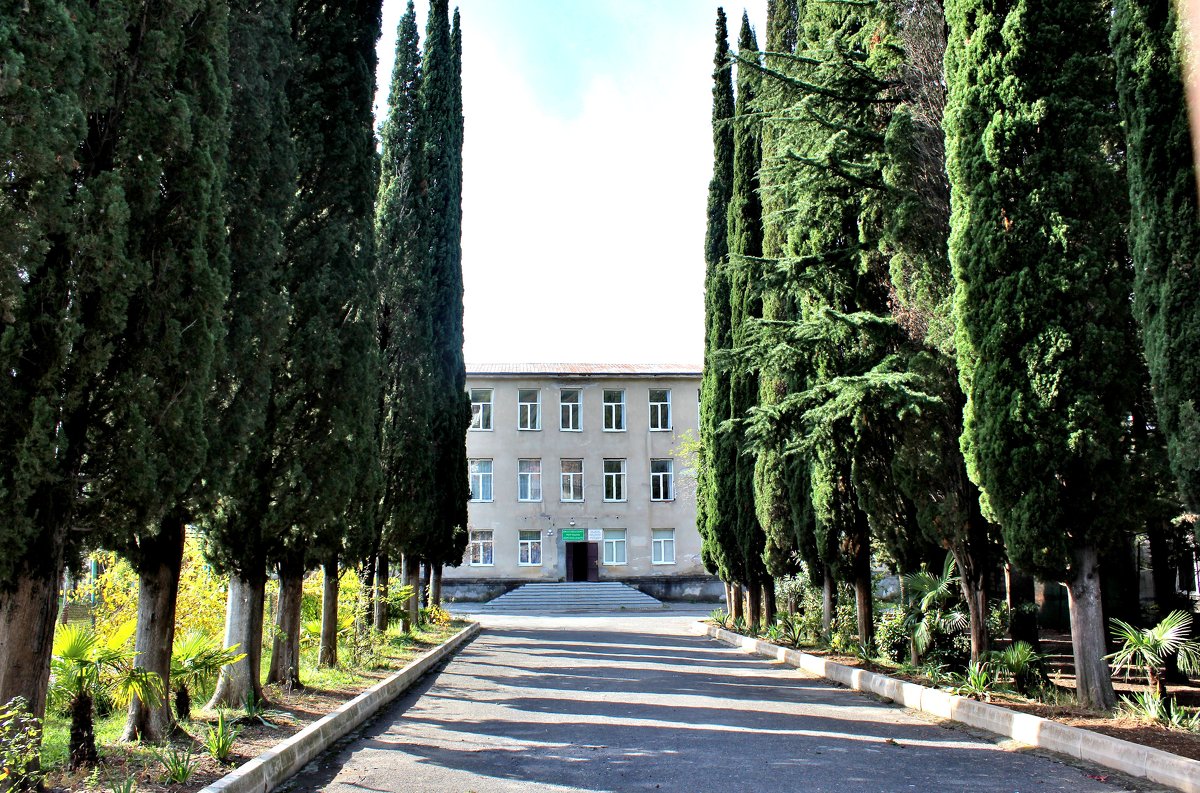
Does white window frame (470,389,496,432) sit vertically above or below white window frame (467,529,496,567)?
above

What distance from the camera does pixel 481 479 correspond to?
1784 inches

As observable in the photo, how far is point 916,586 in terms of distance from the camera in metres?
12.9

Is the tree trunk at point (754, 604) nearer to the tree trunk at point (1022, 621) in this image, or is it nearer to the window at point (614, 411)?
the tree trunk at point (1022, 621)

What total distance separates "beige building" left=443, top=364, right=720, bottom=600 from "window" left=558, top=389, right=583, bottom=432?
0.16 ft

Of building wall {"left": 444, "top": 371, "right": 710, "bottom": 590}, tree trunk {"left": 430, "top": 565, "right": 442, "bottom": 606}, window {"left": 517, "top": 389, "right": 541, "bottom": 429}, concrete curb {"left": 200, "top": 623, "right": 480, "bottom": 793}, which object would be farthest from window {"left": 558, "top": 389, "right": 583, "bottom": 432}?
concrete curb {"left": 200, "top": 623, "right": 480, "bottom": 793}

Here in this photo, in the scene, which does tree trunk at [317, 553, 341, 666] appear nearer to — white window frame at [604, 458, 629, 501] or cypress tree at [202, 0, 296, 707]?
cypress tree at [202, 0, 296, 707]

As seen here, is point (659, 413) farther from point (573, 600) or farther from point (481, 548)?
point (481, 548)

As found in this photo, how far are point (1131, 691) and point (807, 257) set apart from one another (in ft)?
22.3

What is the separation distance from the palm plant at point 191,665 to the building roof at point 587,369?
3632 centimetres

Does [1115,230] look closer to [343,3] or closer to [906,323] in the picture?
[906,323]

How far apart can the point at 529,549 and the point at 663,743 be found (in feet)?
121

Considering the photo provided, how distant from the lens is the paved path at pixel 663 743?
6.89 meters

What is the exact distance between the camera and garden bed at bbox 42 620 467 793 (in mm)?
6195

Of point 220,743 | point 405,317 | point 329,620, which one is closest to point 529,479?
point 405,317
